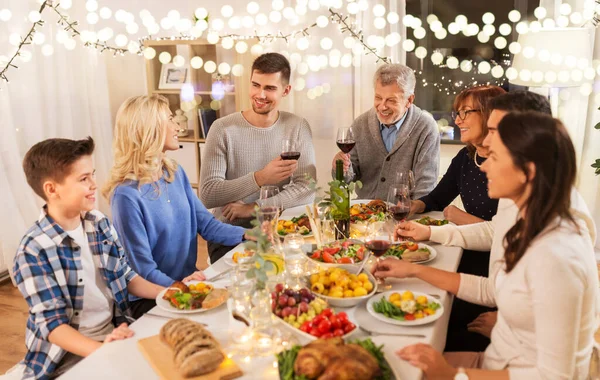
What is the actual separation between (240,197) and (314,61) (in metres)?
1.89

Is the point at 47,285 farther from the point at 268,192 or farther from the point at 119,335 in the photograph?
the point at 268,192

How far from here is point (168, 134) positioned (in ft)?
7.20

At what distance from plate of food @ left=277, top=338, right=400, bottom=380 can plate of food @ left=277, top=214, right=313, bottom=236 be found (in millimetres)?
971

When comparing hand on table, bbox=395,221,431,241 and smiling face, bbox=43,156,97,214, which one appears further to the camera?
hand on table, bbox=395,221,431,241

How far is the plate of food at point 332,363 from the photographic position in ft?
3.62

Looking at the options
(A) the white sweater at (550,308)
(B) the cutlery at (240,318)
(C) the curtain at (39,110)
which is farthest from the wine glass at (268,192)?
(C) the curtain at (39,110)

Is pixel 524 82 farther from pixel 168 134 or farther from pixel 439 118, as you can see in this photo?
pixel 168 134

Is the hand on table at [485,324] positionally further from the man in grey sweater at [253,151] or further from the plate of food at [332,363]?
the man in grey sweater at [253,151]

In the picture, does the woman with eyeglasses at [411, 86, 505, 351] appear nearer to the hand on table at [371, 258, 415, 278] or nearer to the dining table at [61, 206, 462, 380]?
the hand on table at [371, 258, 415, 278]

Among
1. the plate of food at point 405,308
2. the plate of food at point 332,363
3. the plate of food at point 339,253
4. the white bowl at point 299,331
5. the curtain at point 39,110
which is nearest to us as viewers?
the plate of food at point 332,363

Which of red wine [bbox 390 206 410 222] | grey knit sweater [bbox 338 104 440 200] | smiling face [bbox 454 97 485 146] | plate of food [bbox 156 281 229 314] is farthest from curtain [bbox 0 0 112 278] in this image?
smiling face [bbox 454 97 485 146]

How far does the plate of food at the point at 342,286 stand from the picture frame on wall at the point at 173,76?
10.9 feet

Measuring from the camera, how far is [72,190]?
1696mm

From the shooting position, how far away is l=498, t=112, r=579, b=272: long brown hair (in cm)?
130
